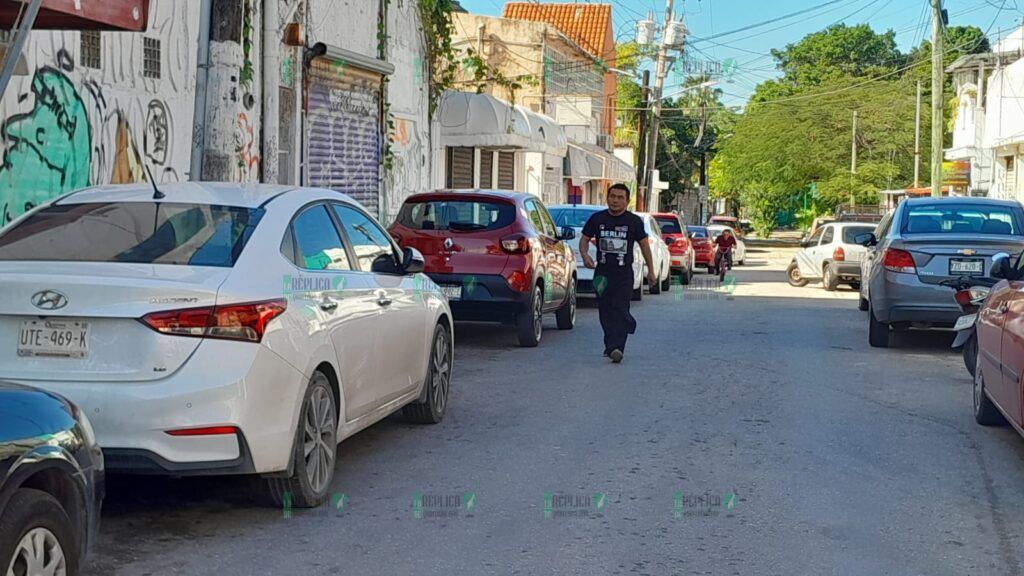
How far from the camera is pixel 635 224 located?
41.7 feet

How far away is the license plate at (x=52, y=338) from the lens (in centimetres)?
553

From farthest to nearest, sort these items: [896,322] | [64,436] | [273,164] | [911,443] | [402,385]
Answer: [896,322]
[273,164]
[911,443]
[402,385]
[64,436]

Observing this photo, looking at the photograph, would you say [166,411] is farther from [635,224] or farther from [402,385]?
[635,224]

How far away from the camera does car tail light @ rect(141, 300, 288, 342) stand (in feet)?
18.2

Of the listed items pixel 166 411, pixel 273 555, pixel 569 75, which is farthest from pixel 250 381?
pixel 569 75

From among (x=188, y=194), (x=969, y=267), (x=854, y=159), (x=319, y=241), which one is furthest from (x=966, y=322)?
(x=854, y=159)

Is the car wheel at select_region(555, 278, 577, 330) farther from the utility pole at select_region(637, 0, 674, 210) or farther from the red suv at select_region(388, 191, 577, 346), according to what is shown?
the utility pole at select_region(637, 0, 674, 210)

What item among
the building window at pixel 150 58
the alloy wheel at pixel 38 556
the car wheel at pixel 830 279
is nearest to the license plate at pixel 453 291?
the building window at pixel 150 58

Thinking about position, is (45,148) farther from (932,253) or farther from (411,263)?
(932,253)

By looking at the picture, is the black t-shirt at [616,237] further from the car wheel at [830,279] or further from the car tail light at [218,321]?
the car wheel at [830,279]

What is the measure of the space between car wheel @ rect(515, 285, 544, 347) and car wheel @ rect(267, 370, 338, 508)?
6884mm

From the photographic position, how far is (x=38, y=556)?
4.18m

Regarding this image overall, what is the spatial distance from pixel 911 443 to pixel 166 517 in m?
5.17

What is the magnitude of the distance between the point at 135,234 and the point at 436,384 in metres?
3.22
